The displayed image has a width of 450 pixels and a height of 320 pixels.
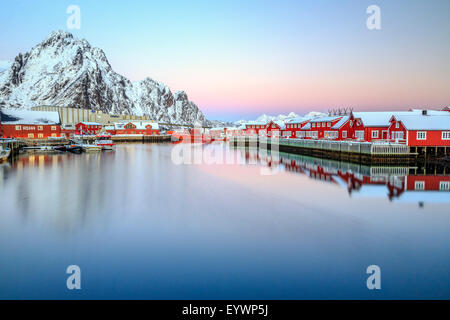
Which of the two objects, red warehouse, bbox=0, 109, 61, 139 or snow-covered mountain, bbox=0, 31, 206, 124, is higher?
snow-covered mountain, bbox=0, 31, 206, 124

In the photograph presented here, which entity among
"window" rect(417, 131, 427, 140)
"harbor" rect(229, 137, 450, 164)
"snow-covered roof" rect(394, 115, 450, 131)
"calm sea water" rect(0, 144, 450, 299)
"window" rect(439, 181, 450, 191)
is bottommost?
"calm sea water" rect(0, 144, 450, 299)

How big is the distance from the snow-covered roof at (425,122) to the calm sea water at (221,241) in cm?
1613

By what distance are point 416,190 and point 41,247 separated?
20.0 metres

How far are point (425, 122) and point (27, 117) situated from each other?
196ft

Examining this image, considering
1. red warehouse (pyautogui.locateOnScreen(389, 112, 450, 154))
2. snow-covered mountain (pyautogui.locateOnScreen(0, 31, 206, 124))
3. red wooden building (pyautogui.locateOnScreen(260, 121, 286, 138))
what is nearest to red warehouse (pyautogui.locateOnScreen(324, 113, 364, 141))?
red warehouse (pyautogui.locateOnScreen(389, 112, 450, 154))

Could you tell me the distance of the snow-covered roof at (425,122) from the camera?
3242cm

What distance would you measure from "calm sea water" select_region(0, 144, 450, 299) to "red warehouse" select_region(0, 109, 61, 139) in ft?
123

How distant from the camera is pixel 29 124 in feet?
172

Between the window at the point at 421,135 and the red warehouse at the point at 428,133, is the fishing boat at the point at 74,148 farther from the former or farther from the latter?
the window at the point at 421,135

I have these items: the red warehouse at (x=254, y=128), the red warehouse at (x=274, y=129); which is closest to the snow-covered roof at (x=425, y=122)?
the red warehouse at (x=274, y=129)

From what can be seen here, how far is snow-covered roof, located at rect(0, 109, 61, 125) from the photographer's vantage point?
50.7 m

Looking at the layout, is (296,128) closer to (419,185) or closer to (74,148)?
(74,148)

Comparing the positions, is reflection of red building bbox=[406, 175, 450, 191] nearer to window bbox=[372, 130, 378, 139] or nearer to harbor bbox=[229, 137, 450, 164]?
harbor bbox=[229, 137, 450, 164]
